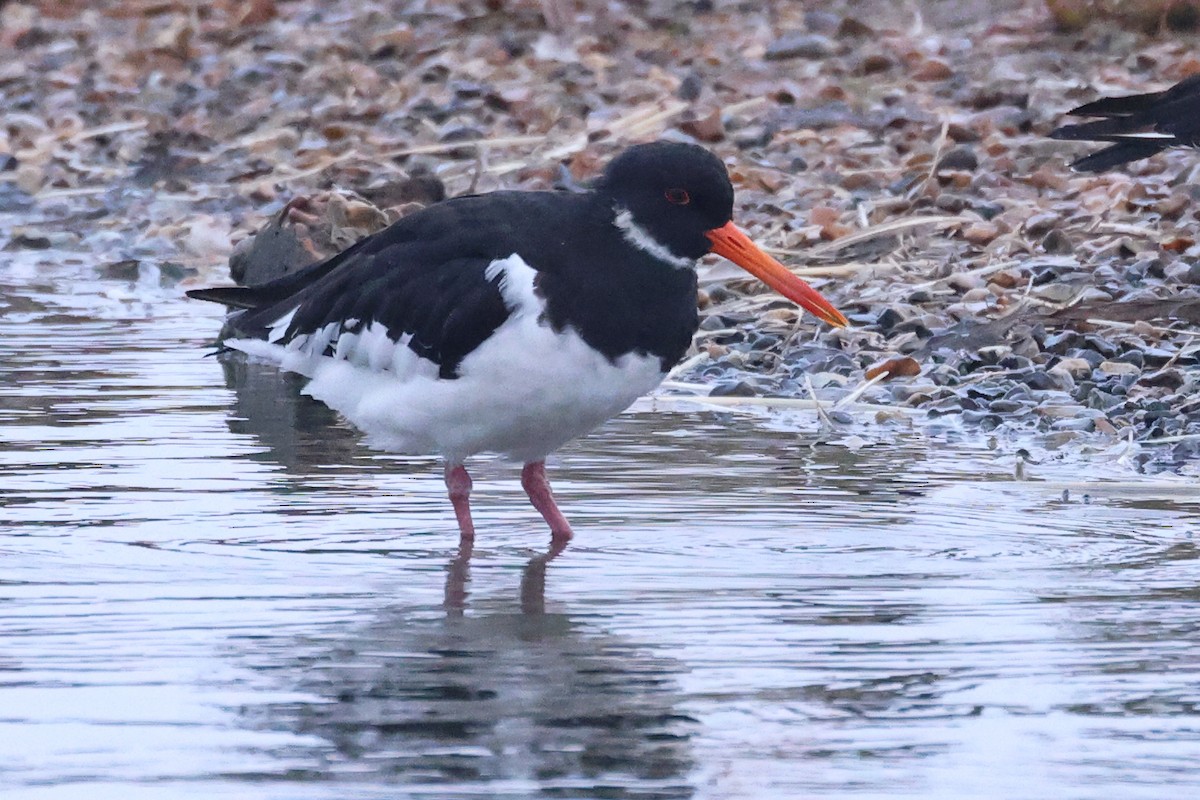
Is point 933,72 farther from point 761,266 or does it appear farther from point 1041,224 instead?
point 761,266

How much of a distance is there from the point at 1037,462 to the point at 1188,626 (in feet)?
6.35

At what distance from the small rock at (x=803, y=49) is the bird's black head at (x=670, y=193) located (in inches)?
331

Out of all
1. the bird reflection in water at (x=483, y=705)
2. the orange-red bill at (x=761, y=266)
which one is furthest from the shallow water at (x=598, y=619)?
the orange-red bill at (x=761, y=266)

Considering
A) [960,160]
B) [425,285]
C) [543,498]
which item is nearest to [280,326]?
[425,285]

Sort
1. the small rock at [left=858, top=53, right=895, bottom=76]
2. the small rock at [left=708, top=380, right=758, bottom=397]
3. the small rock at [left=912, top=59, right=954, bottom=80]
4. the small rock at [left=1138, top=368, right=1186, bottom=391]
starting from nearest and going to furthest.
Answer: the small rock at [left=1138, top=368, right=1186, bottom=391] < the small rock at [left=708, top=380, right=758, bottom=397] < the small rock at [left=912, top=59, right=954, bottom=80] < the small rock at [left=858, top=53, right=895, bottom=76]

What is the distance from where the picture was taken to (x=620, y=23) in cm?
1525

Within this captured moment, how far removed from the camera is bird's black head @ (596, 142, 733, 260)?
17.1ft

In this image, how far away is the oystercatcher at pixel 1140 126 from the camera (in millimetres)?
7430

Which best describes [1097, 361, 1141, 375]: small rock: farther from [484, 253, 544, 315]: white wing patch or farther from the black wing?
[484, 253, 544, 315]: white wing patch

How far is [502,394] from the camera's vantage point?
5.10 metres

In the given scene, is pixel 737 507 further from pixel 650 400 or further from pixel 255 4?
pixel 255 4

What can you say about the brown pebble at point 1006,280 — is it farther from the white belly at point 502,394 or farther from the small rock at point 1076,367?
the white belly at point 502,394

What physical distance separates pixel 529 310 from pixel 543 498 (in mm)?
691

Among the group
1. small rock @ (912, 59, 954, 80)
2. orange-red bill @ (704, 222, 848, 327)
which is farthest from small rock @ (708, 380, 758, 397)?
small rock @ (912, 59, 954, 80)
